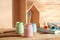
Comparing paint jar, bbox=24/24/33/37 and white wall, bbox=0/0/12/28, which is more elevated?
white wall, bbox=0/0/12/28

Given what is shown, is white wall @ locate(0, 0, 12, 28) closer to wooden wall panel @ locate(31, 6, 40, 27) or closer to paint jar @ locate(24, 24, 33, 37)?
wooden wall panel @ locate(31, 6, 40, 27)

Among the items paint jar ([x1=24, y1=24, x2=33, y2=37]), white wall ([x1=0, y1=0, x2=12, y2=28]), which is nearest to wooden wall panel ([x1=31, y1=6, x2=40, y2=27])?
white wall ([x1=0, y1=0, x2=12, y2=28])

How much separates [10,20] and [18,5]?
14.0 inches

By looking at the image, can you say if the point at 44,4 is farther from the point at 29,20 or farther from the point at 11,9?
the point at 11,9

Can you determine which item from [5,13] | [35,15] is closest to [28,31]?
[35,15]

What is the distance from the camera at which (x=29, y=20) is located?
3053mm

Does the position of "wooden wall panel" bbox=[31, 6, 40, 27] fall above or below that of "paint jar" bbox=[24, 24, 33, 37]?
above

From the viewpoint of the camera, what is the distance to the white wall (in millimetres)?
3104

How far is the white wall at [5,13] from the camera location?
3104 mm

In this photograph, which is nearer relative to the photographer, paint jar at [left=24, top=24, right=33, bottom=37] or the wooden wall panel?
paint jar at [left=24, top=24, right=33, bottom=37]

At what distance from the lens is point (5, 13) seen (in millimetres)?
3139

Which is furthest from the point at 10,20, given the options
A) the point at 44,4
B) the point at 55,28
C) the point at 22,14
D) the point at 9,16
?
the point at 55,28

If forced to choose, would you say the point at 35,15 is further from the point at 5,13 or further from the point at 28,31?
the point at 28,31

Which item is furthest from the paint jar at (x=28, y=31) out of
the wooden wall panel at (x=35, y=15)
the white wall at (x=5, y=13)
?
the white wall at (x=5, y=13)
